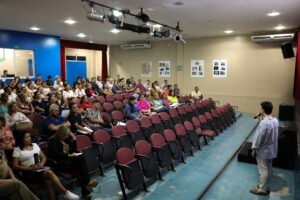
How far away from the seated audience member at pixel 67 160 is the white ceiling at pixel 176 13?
367 cm

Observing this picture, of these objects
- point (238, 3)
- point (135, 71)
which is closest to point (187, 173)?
point (238, 3)

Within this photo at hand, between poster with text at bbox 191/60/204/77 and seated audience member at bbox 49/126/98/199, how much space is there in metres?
9.86

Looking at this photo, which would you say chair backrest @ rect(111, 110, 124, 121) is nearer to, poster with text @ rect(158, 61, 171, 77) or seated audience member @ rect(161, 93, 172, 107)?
seated audience member @ rect(161, 93, 172, 107)

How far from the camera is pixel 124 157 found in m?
3.56

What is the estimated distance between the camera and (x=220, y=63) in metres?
11.9

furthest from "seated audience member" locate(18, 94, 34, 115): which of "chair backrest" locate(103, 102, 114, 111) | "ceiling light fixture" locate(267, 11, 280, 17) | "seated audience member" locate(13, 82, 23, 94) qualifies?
"ceiling light fixture" locate(267, 11, 280, 17)

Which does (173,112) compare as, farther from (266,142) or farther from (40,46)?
(40,46)

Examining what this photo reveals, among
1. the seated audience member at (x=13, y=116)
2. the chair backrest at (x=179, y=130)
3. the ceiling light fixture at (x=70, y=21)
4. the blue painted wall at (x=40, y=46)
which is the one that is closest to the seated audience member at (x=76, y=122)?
the seated audience member at (x=13, y=116)

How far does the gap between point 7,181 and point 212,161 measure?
12.8ft

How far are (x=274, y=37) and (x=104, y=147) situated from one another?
30.1ft

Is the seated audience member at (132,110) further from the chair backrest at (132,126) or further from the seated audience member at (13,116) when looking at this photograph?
the seated audience member at (13,116)

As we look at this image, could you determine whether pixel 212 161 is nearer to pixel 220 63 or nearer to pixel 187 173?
pixel 187 173

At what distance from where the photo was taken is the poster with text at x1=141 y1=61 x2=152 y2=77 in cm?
1415

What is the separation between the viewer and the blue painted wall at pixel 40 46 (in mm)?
10065
